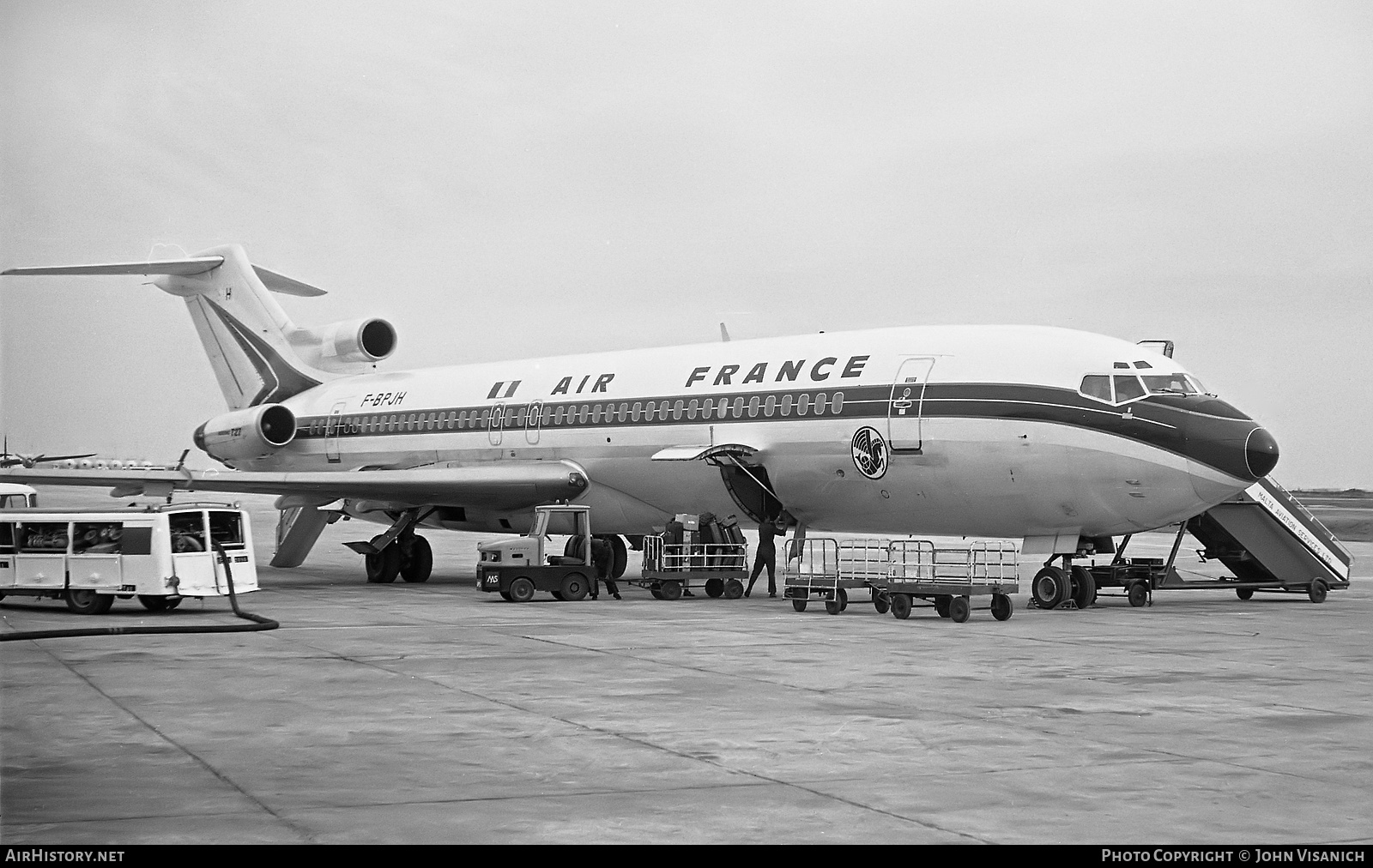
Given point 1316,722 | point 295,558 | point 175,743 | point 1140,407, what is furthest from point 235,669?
point 295,558

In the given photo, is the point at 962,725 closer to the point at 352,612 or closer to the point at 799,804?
the point at 799,804

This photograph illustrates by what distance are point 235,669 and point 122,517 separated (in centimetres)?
708

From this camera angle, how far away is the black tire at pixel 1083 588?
21.4m

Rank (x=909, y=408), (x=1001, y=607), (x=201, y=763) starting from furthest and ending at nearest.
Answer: (x=909, y=408) → (x=1001, y=607) → (x=201, y=763)

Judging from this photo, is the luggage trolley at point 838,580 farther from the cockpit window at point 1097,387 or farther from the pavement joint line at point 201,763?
the pavement joint line at point 201,763

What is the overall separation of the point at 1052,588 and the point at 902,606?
2945mm

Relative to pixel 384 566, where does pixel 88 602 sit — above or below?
below

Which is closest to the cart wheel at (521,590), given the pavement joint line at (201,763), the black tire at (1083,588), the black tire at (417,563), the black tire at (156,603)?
the black tire at (156,603)

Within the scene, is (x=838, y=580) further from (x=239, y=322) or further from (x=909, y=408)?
(x=239, y=322)

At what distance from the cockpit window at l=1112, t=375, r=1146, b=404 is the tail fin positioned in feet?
66.5

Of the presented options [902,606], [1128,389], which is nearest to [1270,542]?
[1128,389]

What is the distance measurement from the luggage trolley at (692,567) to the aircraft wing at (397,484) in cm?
307

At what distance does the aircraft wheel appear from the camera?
23234 mm

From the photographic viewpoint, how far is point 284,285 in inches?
1460
